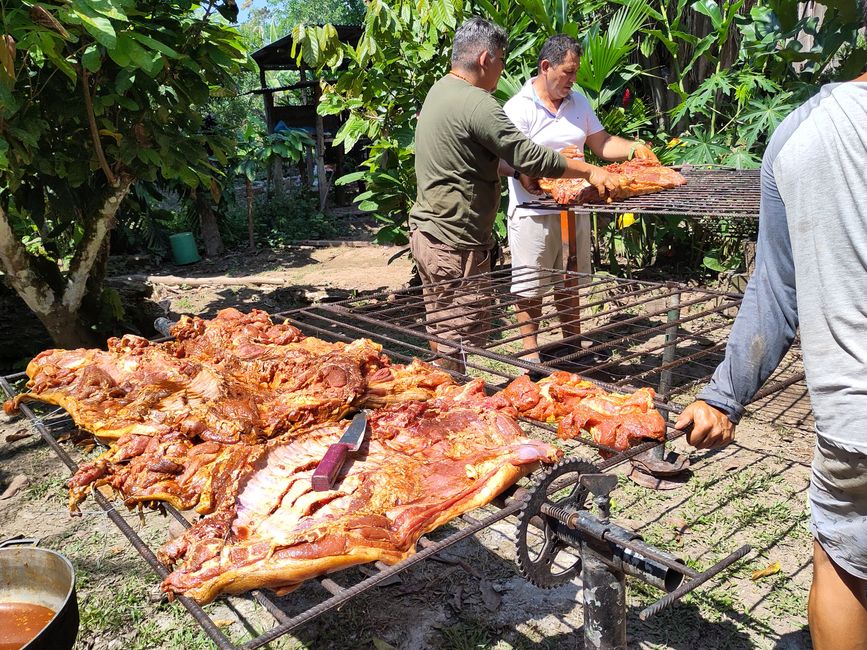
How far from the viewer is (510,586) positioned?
3.22 m

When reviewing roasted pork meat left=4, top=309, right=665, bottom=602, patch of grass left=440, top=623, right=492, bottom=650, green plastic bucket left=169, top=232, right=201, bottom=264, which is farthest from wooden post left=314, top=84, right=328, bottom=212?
patch of grass left=440, top=623, right=492, bottom=650

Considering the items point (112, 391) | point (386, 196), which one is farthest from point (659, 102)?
point (112, 391)

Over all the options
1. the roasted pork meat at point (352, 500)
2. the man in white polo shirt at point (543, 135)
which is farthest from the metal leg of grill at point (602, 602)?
the man in white polo shirt at point (543, 135)

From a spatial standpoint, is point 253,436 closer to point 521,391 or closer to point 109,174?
point 521,391

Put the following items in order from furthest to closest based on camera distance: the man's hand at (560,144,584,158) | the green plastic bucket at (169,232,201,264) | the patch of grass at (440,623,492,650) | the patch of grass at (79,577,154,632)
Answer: the green plastic bucket at (169,232,201,264)
the man's hand at (560,144,584,158)
the patch of grass at (79,577,154,632)
the patch of grass at (440,623,492,650)

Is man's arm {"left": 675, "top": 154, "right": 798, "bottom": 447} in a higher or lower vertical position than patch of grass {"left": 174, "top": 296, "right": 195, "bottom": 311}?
higher

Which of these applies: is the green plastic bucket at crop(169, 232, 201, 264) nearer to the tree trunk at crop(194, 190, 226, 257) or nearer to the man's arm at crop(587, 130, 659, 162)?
the tree trunk at crop(194, 190, 226, 257)

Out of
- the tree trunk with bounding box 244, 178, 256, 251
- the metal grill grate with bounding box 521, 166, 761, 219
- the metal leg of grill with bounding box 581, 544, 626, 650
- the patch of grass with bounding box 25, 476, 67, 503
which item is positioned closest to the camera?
the metal leg of grill with bounding box 581, 544, 626, 650

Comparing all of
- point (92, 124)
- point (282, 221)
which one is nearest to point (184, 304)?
point (92, 124)

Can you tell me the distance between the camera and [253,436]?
2.35 m

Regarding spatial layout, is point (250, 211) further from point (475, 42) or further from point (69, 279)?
point (475, 42)

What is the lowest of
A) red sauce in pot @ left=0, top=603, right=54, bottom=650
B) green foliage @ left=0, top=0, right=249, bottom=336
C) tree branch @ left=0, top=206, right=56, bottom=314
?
red sauce in pot @ left=0, top=603, right=54, bottom=650

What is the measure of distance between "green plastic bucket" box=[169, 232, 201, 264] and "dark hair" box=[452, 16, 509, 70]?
28.8 feet

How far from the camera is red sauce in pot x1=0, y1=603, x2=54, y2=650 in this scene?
2.09 m
